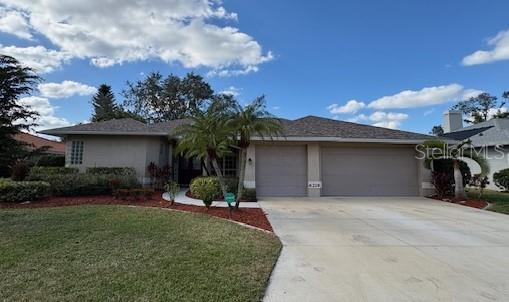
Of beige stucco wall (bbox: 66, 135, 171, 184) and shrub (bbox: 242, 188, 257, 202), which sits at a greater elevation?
beige stucco wall (bbox: 66, 135, 171, 184)

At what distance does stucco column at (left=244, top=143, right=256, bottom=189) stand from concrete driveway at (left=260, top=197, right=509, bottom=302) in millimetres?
3802

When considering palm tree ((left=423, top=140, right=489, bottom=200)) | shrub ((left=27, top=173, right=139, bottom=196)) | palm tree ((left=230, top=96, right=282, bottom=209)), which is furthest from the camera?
palm tree ((left=423, top=140, right=489, bottom=200))

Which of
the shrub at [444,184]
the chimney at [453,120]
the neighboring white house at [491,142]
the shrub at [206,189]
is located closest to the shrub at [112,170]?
the shrub at [206,189]

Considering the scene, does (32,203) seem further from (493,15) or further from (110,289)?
(493,15)

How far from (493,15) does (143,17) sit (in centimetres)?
1494

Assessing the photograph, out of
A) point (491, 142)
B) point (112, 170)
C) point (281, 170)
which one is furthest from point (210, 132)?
point (491, 142)

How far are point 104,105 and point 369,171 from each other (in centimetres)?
3134

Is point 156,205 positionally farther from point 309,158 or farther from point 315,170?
point 315,170

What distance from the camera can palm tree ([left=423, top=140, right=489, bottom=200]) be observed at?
40.7 feet

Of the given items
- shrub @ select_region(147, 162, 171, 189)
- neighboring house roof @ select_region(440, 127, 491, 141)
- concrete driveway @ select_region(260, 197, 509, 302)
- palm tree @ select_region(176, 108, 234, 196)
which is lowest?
concrete driveway @ select_region(260, 197, 509, 302)

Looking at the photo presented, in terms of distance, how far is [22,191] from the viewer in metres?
9.84

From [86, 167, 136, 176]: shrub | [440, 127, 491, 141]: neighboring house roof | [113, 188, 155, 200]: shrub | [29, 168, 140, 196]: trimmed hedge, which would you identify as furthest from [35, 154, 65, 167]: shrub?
[440, 127, 491, 141]: neighboring house roof

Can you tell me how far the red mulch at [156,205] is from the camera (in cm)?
817

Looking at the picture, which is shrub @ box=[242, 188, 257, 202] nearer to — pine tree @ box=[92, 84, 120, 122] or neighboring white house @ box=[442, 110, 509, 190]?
neighboring white house @ box=[442, 110, 509, 190]
